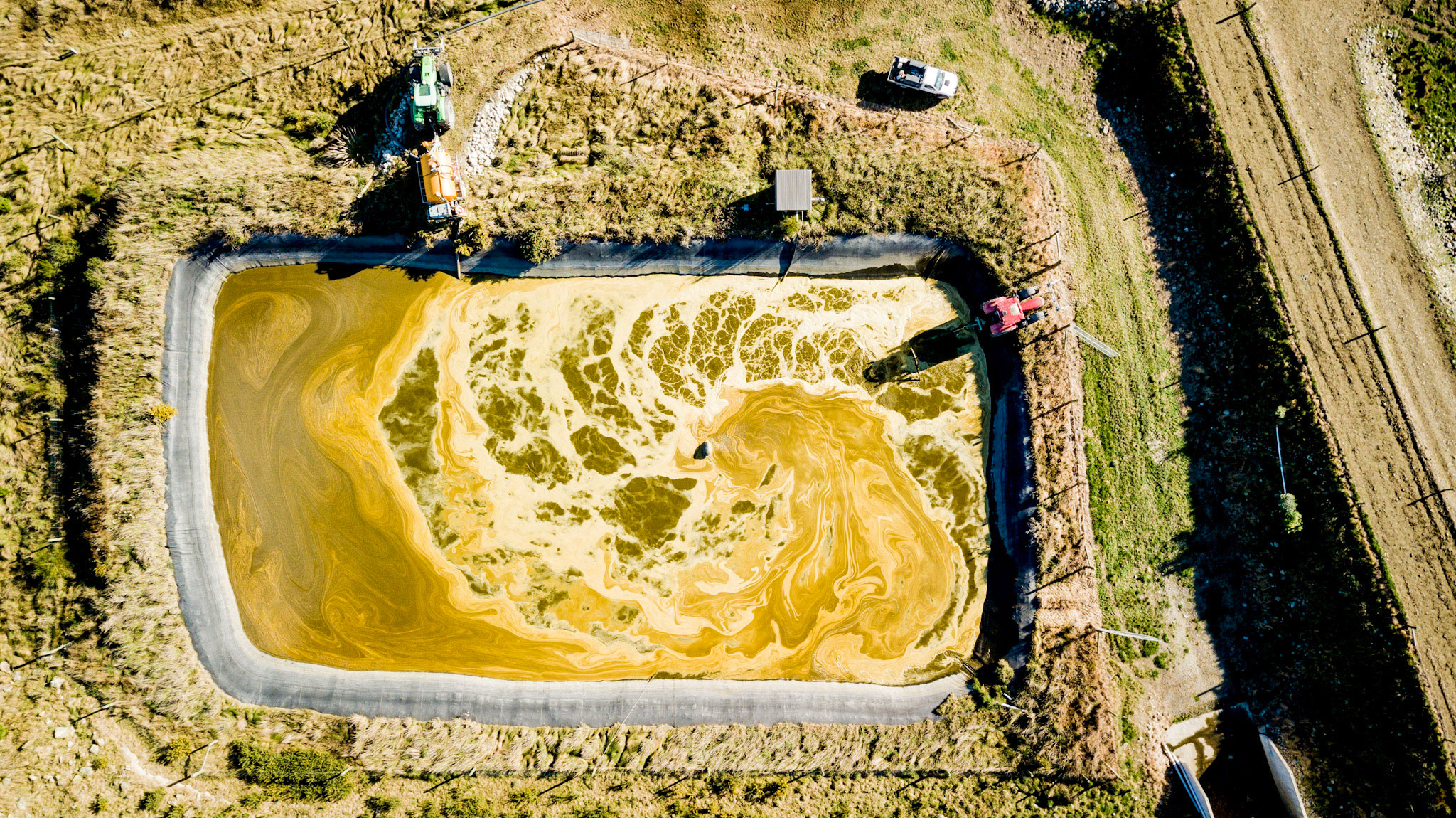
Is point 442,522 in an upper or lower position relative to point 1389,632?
upper

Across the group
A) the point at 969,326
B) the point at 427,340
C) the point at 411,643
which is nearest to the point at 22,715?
the point at 411,643

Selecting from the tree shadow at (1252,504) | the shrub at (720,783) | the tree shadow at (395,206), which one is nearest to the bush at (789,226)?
the tree shadow at (1252,504)

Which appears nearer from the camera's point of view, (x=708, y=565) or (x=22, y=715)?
(x=22, y=715)

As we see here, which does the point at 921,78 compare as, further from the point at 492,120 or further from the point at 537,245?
the point at 492,120

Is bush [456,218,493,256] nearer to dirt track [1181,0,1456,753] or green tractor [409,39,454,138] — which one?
green tractor [409,39,454,138]

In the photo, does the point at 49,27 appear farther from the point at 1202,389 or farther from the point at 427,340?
the point at 1202,389

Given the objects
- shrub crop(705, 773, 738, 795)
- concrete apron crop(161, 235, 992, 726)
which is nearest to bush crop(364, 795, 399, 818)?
concrete apron crop(161, 235, 992, 726)
